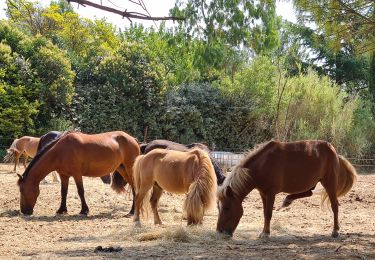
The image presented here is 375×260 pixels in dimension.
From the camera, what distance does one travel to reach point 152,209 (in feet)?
28.9

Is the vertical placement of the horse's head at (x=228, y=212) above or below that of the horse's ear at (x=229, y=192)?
below

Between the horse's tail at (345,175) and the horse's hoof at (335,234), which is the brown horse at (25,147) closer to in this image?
the horse's tail at (345,175)

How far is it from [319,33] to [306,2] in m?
1.07

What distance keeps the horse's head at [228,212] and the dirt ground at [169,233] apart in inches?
6.4

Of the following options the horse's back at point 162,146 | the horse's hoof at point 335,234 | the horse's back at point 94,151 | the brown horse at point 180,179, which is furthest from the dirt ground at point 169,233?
the horse's back at point 162,146

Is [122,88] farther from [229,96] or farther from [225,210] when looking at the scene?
[225,210]

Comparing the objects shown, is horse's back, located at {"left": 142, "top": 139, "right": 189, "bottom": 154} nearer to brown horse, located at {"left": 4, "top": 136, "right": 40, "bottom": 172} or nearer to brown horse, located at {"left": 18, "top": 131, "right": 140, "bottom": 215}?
brown horse, located at {"left": 18, "top": 131, "right": 140, "bottom": 215}

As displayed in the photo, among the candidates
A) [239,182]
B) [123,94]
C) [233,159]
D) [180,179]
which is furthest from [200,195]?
[123,94]

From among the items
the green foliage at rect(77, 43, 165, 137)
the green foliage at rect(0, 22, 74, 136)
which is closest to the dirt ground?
the green foliage at rect(0, 22, 74, 136)

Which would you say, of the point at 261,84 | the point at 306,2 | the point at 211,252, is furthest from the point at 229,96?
the point at 211,252

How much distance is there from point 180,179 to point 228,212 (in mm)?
1117

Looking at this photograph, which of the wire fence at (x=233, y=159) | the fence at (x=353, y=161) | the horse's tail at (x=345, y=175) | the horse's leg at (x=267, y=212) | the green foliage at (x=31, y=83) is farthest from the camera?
the green foliage at (x=31, y=83)

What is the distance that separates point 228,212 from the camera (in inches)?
296

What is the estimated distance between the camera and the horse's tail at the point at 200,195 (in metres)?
7.55
